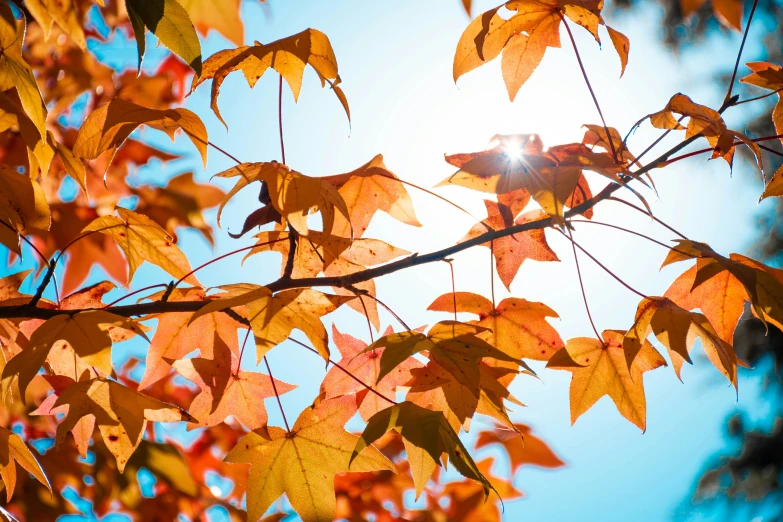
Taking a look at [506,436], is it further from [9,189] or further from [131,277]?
[9,189]

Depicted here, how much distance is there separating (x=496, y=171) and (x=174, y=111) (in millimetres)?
401

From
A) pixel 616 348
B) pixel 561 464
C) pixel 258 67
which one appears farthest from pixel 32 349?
pixel 561 464

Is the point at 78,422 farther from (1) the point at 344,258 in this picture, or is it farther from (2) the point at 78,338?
(1) the point at 344,258

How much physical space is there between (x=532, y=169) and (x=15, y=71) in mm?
638

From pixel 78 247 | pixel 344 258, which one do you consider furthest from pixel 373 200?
pixel 78 247

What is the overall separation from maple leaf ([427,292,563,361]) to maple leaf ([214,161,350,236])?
0.23 m

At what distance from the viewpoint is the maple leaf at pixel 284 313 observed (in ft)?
1.99

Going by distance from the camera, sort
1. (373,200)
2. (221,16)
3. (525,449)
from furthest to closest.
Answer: (525,449) → (221,16) → (373,200)

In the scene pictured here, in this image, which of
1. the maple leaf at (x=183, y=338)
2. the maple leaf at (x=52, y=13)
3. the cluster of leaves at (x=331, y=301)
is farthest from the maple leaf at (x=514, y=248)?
the maple leaf at (x=52, y=13)

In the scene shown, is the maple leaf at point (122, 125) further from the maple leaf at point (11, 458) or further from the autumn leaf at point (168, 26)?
the maple leaf at point (11, 458)

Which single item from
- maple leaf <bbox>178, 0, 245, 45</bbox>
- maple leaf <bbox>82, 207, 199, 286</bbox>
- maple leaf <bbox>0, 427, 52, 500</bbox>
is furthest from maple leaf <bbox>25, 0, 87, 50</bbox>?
maple leaf <bbox>0, 427, 52, 500</bbox>

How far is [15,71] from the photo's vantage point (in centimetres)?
73

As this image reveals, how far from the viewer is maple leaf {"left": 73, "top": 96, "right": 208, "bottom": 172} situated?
707mm

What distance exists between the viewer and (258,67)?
2.47 feet
